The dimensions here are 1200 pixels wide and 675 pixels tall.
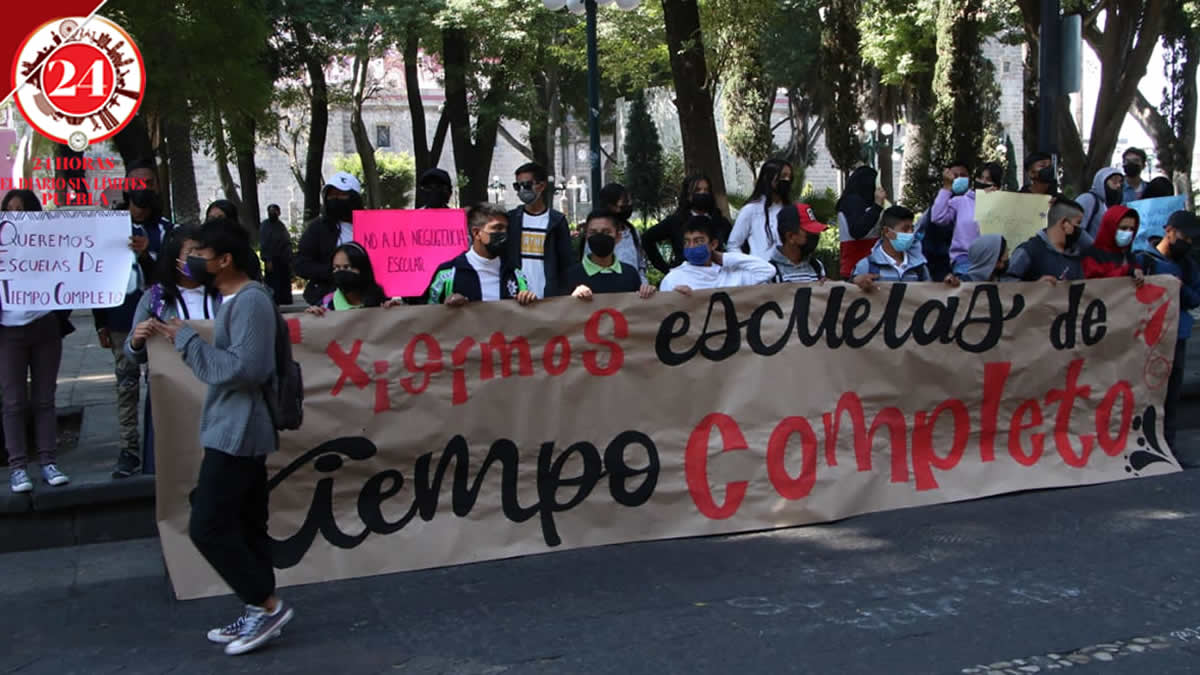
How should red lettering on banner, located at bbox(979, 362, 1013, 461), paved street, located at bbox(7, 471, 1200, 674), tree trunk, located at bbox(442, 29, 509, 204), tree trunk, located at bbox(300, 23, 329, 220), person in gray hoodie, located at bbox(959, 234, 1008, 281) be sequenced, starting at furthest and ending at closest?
tree trunk, located at bbox(442, 29, 509, 204)
tree trunk, located at bbox(300, 23, 329, 220)
person in gray hoodie, located at bbox(959, 234, 1008, 281)
red lettering on banner, located at bbox(979, 362, 1013, 461)
paved street, located at bbox(7, 471, 1200, 674)

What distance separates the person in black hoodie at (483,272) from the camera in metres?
6.52

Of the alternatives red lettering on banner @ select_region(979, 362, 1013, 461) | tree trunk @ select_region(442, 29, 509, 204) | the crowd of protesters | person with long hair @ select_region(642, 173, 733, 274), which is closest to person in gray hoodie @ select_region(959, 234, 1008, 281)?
the crowd of protesters

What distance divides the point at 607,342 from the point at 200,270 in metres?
2.31

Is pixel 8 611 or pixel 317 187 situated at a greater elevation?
pixel 317 187

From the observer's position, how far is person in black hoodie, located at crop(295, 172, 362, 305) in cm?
735

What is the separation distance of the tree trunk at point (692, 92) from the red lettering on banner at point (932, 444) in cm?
967

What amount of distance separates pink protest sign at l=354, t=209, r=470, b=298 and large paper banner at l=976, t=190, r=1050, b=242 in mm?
3504

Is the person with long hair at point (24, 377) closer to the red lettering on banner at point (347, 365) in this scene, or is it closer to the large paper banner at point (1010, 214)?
the red lettering on banner at point (347, 365)

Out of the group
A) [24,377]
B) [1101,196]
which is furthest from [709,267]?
[1101,196]

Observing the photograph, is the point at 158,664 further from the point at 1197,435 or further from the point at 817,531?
the point at 1197,435

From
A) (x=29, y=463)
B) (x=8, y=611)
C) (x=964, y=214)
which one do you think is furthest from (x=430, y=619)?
(x=964, y=214)

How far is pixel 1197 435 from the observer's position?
8.79 m

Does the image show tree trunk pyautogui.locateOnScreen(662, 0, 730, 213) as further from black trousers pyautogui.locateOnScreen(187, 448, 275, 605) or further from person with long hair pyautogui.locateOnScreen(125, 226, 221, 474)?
black trousers pyautogui.locateOnScreen(187, 448, 275, 605)

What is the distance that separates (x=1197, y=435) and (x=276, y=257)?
824cm
